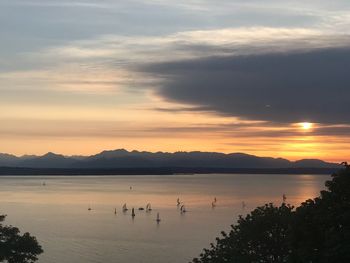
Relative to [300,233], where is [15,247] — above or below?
below

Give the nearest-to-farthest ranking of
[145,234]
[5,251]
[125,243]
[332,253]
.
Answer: [332,253], [5,251], [125,243], [145,234]

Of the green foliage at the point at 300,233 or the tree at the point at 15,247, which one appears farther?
the tree at the point at 15,247

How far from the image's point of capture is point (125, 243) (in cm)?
11550

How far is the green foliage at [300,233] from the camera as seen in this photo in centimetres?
2461

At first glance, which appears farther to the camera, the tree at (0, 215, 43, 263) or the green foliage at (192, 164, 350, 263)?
the tree at (0, 215, 43, 263)

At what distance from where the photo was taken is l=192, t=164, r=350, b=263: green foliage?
24609mm

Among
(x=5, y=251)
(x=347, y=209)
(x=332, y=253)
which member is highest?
(x=347, y=209)

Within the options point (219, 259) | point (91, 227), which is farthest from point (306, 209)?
point (91, 227)

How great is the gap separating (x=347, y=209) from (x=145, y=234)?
110m

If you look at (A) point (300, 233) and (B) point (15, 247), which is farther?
(B) point (15, 247)

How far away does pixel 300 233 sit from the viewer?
27.2m

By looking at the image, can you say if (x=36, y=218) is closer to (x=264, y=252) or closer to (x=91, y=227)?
(x=91, y=227)

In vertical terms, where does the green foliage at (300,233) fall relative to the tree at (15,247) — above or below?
above

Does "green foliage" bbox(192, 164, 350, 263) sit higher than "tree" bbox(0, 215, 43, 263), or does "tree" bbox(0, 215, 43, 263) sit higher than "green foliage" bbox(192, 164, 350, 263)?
"green foliage" bbox(192, 164, 350, 263)
